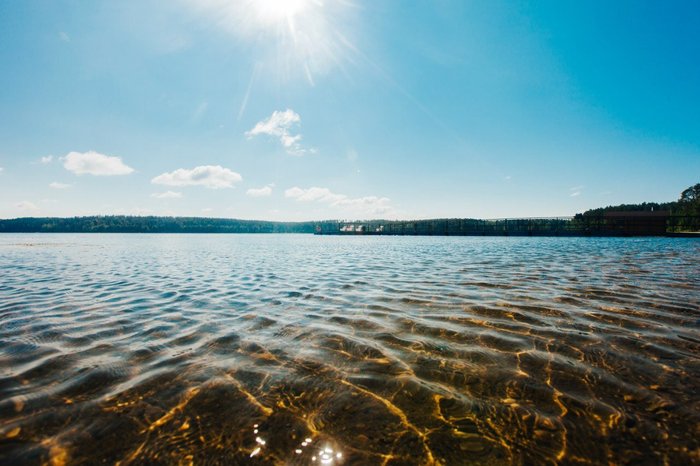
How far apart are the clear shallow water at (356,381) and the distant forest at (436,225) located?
59115mm

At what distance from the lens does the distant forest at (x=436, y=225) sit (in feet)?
172

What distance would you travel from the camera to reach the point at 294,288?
9430 mm

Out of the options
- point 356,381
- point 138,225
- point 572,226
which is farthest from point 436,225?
point 138,225

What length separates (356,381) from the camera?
11.8 ft

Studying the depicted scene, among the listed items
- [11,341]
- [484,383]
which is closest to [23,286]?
[11,341]

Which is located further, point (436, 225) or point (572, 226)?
point (436, 225)

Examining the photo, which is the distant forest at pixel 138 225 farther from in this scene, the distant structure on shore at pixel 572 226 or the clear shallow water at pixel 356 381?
the clear shallow water at pixel 356 381

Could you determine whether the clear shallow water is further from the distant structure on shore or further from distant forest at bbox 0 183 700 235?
distant forest at bbox 0 183 700 235

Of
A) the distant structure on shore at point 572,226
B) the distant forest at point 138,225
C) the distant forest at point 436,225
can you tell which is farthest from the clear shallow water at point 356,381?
the distant forest at point 138,225

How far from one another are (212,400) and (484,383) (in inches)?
119

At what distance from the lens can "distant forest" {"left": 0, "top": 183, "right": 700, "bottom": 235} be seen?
52312 millimetres

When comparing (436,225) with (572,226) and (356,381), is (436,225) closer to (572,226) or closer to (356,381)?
(572,226)

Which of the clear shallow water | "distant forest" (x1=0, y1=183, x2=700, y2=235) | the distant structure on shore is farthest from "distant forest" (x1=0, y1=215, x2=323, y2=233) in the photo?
the clear shallow water

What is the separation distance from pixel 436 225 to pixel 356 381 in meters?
79.1
